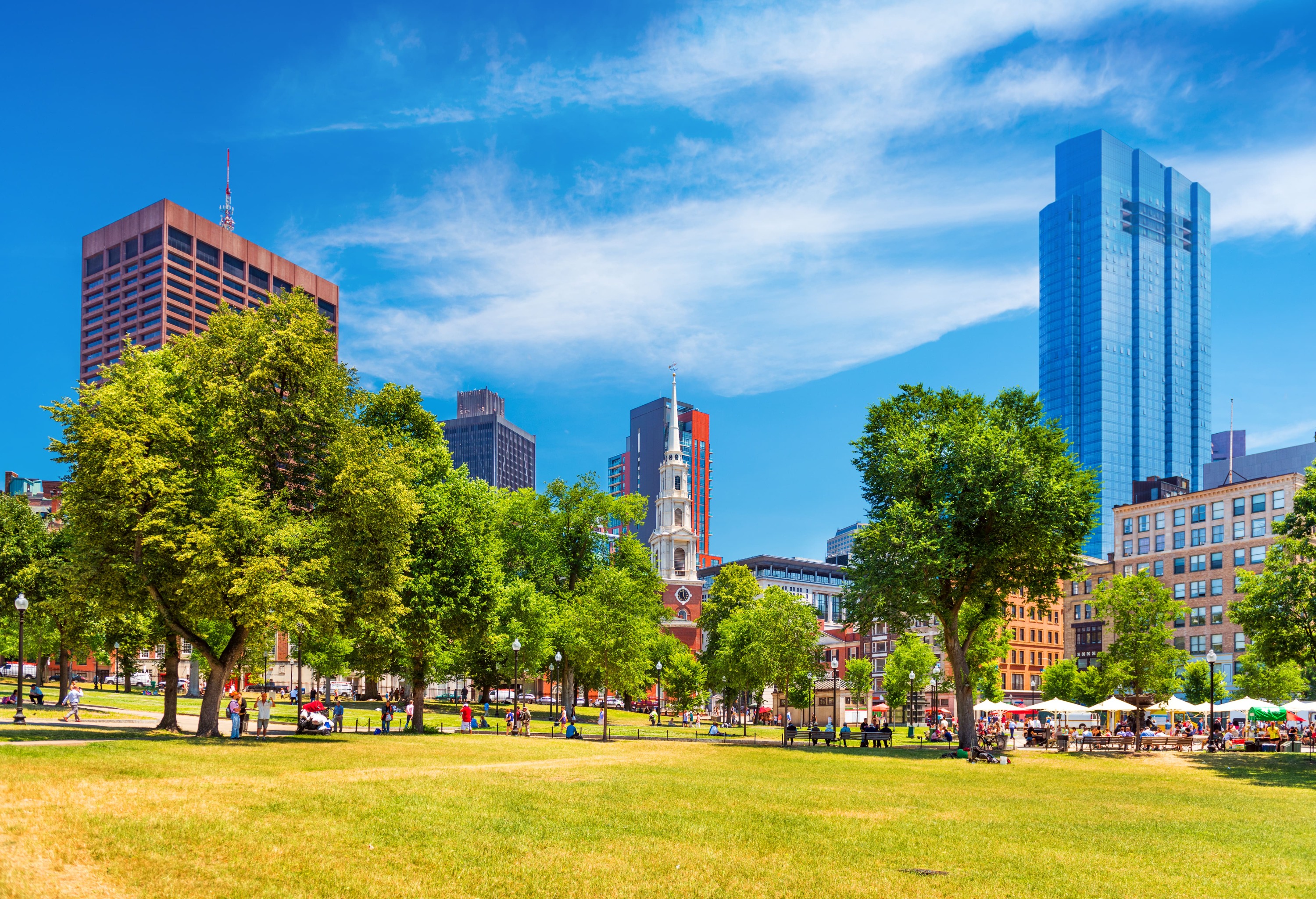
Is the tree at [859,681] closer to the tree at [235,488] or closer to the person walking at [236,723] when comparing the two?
the tree at [235,488]

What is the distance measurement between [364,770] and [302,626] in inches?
749

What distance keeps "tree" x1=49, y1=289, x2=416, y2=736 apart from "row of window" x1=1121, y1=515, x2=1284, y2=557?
343ft

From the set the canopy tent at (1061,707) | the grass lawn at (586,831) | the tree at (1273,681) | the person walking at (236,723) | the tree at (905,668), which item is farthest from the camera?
the tree at (905,668)

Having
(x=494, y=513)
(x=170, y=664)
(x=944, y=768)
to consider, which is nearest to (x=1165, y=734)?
(x=944, y=768)

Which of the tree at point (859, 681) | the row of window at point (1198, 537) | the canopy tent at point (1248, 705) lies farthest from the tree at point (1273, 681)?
the tree at point (859, 681)

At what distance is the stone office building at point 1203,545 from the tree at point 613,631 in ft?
195

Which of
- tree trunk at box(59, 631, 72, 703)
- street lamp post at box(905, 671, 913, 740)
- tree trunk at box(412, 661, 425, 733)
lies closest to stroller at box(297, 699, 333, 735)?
tree trunk at box(412, 661, 425, 733)

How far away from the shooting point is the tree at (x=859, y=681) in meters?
124

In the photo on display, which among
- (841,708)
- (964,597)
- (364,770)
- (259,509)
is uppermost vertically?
(259,509)

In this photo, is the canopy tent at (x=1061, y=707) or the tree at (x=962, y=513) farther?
the canopy tent at (x=1061, y=707)

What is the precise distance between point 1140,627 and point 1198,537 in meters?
55.3

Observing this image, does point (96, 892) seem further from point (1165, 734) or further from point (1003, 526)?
point (1165, 734)

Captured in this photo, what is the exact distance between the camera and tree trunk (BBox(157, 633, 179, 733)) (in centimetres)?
4100

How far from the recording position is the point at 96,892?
1366 centimetres
